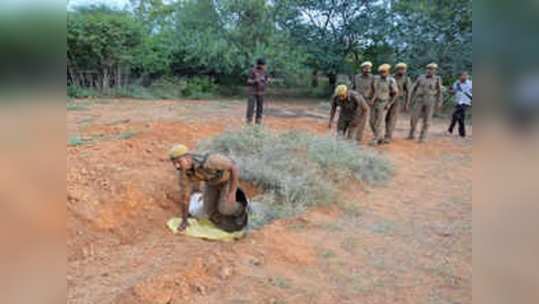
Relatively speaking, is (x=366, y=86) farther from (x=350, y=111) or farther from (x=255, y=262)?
(x=255, y=262)

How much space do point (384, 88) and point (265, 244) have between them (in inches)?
196

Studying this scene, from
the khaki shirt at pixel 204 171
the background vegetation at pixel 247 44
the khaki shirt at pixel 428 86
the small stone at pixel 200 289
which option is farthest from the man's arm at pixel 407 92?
the small stone at pixel 200 289

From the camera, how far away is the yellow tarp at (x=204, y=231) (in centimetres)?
448

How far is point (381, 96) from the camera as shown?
821 cm

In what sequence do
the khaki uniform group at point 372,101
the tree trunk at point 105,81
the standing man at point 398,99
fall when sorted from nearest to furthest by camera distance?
the khaki uniform group at point 372,101, the standing man at point 398,99, the tree trunk at point 105,81

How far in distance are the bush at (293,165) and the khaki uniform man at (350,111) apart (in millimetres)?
765

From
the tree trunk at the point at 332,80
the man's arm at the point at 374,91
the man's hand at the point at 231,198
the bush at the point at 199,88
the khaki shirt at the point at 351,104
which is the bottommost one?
the man's hand at the point at 231,198

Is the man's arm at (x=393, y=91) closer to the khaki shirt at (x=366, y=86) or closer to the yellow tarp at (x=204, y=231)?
the khaki shirt at (x=366, y=86)

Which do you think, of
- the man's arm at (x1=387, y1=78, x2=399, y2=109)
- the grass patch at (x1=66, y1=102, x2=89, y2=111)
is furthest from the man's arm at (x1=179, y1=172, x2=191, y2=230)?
the grass patch at (x1=66, y1=102, x2=89, y2=111)

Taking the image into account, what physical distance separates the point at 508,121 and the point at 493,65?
0.34 ft

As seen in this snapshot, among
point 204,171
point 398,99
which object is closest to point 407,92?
point 398,99

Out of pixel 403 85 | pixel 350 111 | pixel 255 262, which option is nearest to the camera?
pixel 255 262

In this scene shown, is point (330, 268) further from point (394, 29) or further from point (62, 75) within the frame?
point (394, 29)

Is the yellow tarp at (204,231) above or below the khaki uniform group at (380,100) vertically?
below
